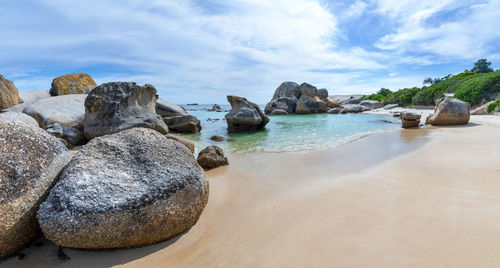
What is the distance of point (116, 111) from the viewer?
9.09 m

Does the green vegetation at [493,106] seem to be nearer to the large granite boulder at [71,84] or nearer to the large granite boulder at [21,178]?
the large granite boulder at [21,178]

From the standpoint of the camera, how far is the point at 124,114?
9.23 m

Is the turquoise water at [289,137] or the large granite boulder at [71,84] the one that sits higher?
the large granite boulder at [71,84]

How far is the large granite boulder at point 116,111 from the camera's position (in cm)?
878

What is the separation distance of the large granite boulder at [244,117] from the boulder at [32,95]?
1046 cm

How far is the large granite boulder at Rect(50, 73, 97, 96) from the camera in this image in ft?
42.8

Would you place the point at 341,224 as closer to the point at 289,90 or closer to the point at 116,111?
the point at 116,111

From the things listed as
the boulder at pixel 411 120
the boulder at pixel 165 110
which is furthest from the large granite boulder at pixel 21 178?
the boulder at pixel 411 120

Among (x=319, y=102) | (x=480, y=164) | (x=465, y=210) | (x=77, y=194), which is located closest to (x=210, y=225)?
(x=77, y=194)

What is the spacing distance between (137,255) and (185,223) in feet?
2.05

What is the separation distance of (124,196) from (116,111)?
25.8 ft

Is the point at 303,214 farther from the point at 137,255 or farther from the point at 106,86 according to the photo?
the point at 106,86

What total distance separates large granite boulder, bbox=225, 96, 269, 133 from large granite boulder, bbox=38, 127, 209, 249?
12606 millimetres

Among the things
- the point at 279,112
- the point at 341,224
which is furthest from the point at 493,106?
the point at 279,112
